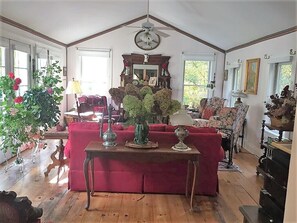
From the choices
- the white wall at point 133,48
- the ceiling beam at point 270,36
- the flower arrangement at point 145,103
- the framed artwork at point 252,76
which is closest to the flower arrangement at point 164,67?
the white wall at point 133,48

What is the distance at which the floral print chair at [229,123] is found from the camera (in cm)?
478

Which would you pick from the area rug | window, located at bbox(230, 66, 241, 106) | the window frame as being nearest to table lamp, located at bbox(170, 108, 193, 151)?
the area rug

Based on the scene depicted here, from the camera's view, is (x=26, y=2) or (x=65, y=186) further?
(x=26, y=2)

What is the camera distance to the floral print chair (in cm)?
478

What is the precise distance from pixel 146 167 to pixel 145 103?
0.93m

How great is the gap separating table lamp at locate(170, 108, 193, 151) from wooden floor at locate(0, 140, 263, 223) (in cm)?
72

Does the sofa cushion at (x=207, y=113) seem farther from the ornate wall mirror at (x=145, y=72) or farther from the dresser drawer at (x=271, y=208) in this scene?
the dresser drawer at (x=271, y=208)

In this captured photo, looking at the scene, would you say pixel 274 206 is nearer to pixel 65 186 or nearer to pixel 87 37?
pixel 65 186

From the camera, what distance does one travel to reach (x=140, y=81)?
757cm

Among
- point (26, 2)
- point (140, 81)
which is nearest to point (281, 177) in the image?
point (26, 2)

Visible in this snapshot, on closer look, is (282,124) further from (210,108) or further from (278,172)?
(210,108)

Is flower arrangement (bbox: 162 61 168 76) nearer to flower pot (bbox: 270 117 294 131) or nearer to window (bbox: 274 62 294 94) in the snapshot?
window (bbox: 274 62 294 94)

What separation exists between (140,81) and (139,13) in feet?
5.97

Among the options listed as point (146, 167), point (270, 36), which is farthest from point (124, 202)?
point (270, 36)
